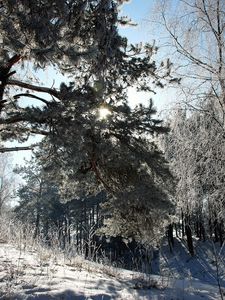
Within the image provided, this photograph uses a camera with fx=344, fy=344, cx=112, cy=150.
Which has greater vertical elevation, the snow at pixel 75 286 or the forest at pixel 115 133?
the forest at pixel 115 133

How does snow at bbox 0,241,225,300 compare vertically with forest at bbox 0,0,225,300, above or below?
below

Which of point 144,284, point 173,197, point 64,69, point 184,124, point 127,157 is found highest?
point 64,69

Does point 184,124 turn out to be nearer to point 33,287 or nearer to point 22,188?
point 33,287

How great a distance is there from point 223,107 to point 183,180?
160 cm

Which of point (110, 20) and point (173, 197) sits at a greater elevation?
point (110, 20)

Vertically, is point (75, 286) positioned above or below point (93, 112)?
below

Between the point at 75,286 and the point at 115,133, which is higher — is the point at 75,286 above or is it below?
below

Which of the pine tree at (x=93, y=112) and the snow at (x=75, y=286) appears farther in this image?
the pine tree at (x=93, y=112)

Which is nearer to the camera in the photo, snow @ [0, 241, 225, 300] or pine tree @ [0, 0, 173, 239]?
snow @ [0, 241, 225, 300]

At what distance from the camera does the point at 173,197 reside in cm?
701

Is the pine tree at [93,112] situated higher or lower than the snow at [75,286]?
higher

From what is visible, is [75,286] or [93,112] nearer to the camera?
[75,286]

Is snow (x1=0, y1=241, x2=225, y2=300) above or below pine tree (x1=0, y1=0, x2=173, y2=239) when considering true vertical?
below

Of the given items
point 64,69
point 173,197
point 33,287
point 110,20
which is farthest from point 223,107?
point 33,287
